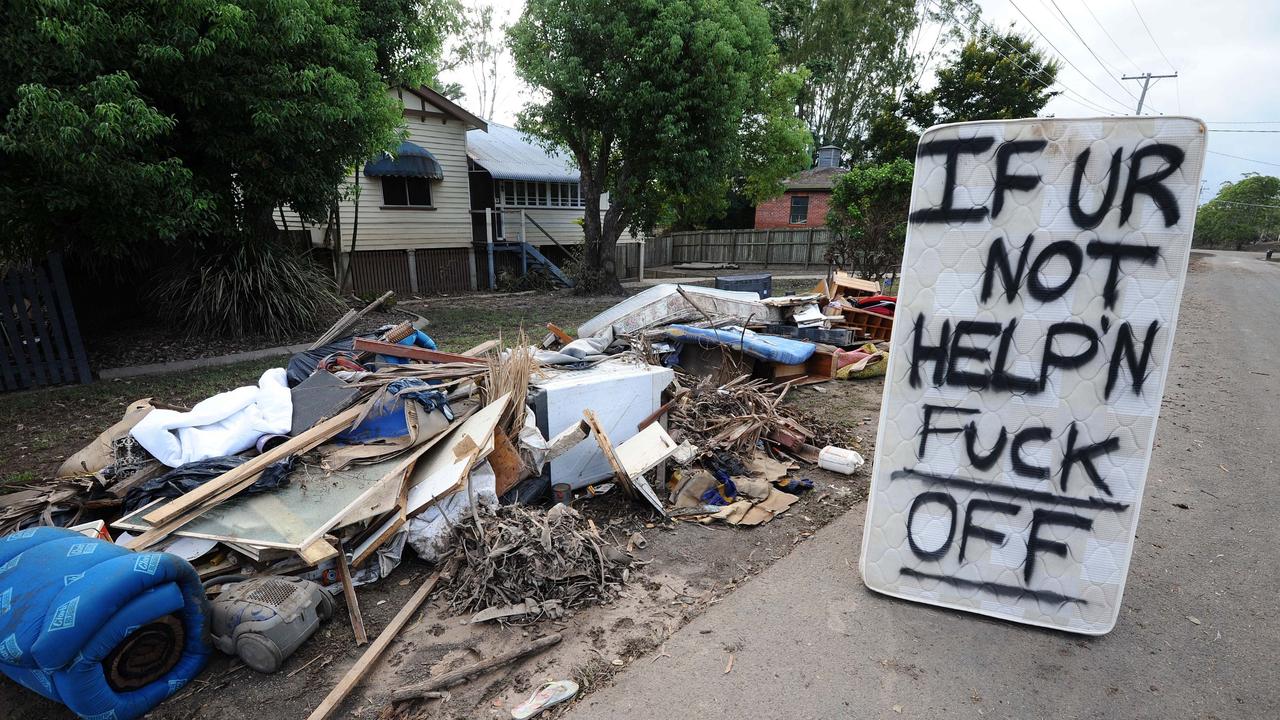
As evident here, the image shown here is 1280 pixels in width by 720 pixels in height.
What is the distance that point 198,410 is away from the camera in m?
3.97

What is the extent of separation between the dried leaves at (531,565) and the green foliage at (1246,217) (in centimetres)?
6821

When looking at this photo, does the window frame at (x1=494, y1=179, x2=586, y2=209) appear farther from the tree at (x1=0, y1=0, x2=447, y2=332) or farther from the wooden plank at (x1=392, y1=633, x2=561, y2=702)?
the wooden plank at (x1=392, y1=633, x2=561, y2=702)

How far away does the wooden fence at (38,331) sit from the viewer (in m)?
7.08

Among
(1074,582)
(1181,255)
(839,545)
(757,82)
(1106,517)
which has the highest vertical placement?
(757,82)

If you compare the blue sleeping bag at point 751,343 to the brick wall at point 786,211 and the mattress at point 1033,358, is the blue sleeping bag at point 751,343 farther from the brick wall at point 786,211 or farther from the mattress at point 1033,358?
the brick wall at point 786,211

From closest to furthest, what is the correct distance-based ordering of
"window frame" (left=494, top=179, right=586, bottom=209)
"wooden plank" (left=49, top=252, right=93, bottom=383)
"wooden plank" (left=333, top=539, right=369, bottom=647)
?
"wooden plank" (left=333, top=539, right=369, bottom=647) → "wooden plank" (left=49, top=252, right=93, bottom=383) → "window frame" (left=494, top=179, right=586, bottom=209)

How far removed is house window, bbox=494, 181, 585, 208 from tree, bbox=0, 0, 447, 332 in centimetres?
908

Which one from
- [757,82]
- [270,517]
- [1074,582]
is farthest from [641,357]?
[757,82]

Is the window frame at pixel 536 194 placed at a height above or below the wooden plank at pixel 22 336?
above

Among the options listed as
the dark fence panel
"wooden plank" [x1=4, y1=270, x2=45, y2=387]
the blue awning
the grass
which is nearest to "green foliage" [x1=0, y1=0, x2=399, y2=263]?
"wooden plank" [x1=4, y1=270, x2=45, y2=387]

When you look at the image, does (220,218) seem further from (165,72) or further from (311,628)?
(311,628)

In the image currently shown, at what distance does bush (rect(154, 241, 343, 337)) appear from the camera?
917 cm

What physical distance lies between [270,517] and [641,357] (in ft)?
12.6

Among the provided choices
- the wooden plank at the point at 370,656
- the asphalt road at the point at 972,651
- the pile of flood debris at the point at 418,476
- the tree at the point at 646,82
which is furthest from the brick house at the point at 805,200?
the wooden plank at the point at 370,656
